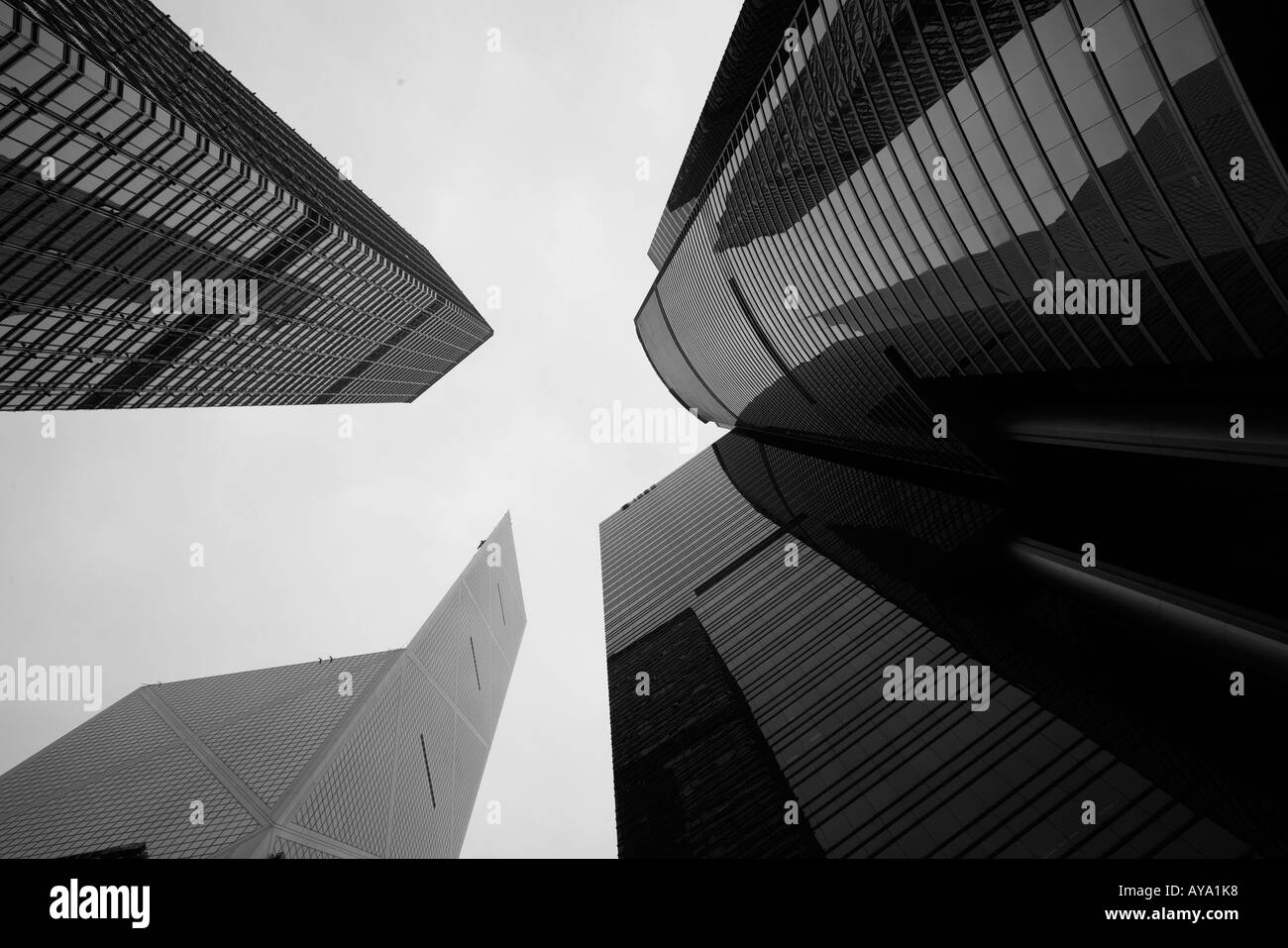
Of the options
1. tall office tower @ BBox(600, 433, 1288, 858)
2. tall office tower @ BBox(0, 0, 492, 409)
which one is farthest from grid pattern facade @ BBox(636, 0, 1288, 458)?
tall office tower @ BBox(0, 0, 492, 409)

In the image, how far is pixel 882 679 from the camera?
33875mm

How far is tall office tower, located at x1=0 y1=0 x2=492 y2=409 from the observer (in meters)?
29.2

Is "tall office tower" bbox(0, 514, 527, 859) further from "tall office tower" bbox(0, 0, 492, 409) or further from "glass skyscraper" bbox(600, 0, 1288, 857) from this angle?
"glass skyscraper" bbox(600, 0, 1288, 857)

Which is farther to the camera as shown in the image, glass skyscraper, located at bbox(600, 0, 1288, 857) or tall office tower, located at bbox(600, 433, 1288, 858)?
glass skyscraper, located at bbox(600, 0, 1288, 857)

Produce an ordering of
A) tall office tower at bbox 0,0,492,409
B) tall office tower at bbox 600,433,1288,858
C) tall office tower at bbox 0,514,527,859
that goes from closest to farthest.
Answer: tall office tower at bbox 600,433,1288,858, tall office tower at bbox 0,0,492,409, tall office tower at bbox 0,514,527,859

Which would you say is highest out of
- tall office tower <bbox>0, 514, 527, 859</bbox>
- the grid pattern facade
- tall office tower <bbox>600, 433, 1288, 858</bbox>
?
the grid pattern facade

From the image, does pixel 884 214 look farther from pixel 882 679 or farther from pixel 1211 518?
pixel 882 679

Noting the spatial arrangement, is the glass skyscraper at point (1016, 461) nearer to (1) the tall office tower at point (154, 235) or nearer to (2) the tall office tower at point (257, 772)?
(1) the tall office tower at point (154, 235)

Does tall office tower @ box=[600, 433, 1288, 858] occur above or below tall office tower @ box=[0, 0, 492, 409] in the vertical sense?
below

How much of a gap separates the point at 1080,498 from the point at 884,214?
2112 centimetres

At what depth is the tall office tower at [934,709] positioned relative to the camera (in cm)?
2064

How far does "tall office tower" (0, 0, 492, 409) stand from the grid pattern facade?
35691 mm

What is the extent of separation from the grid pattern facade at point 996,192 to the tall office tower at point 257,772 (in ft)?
212
